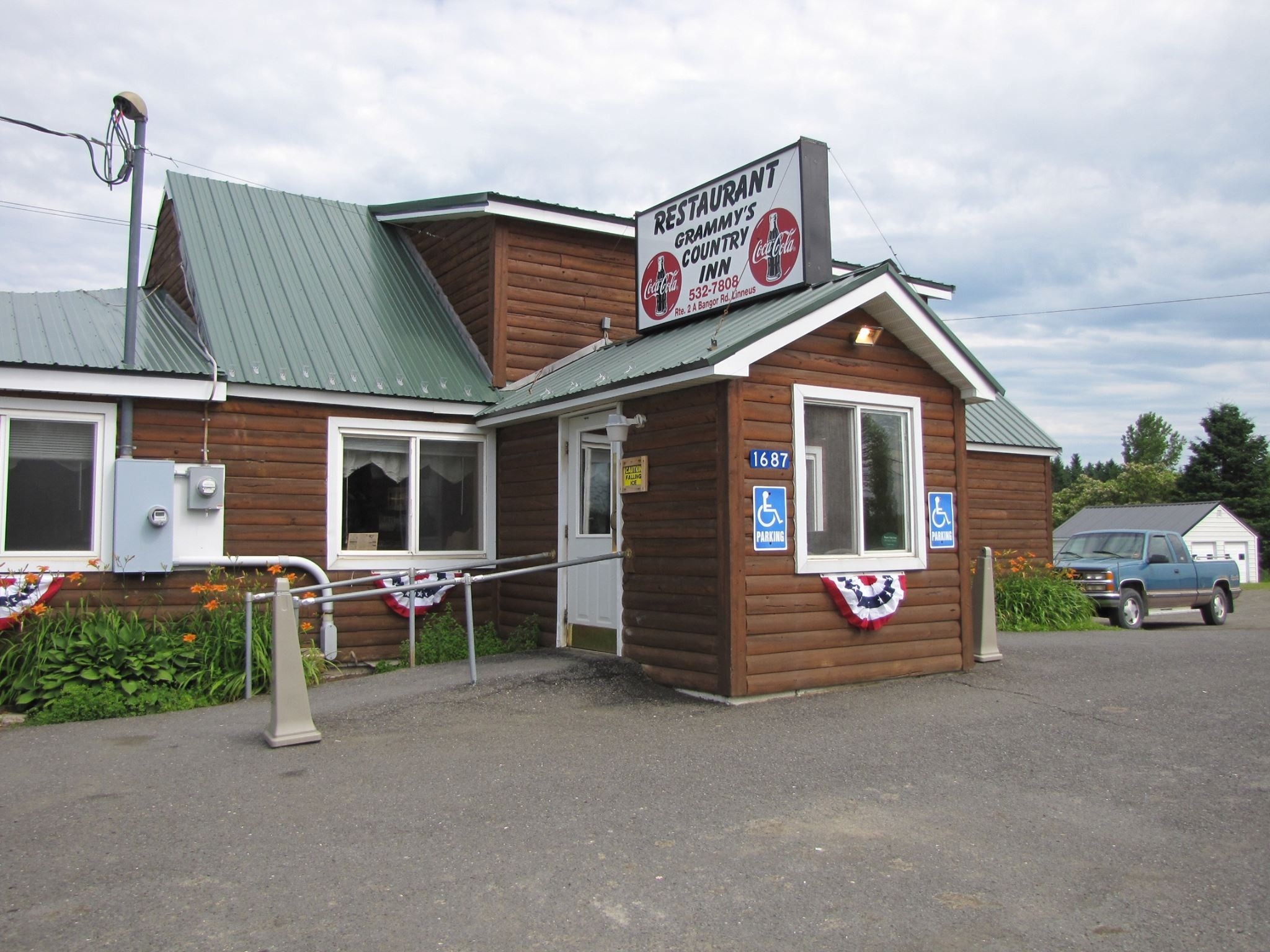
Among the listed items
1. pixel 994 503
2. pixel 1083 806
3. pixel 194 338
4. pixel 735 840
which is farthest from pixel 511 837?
pixel 994 503

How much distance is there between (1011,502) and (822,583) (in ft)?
35.7

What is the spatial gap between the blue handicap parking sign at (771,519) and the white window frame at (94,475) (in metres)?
6.35

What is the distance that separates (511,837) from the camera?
5176 mm

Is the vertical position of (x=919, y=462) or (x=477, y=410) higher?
→ (x=477, y=410)

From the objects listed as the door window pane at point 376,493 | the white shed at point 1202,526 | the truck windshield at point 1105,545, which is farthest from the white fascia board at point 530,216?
the white shed at point 1202,526

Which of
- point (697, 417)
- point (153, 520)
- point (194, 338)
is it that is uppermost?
point (194, 338)

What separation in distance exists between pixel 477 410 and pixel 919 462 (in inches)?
205

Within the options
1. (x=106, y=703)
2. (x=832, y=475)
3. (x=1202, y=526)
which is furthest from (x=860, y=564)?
(x=1202, y=526)

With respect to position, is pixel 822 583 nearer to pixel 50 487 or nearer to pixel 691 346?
pixel 691 346

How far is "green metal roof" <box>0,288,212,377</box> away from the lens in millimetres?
9820

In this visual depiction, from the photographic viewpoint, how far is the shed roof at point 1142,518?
4378cm

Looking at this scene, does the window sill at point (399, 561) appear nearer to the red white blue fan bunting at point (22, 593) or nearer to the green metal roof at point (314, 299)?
the green metal roof at point (314, 299)

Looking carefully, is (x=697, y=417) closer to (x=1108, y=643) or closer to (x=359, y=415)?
(x=359, y=415)

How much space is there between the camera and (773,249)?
10047mm
